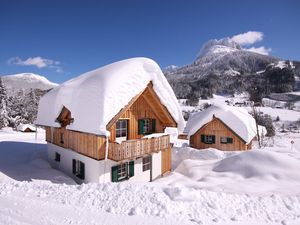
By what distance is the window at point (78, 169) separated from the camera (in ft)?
46.6

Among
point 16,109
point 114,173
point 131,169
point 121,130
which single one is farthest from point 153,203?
point 16,109

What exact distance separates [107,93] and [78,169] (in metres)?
6.13

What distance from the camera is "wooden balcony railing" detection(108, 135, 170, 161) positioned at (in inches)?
489

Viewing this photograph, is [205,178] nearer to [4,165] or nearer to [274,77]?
[4,165]

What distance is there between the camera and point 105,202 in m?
8.16

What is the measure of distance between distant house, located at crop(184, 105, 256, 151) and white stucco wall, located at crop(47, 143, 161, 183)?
984cm

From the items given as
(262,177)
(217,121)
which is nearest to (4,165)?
(262,177)

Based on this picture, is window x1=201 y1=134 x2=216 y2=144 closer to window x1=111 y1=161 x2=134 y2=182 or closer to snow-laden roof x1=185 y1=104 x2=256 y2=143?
snow-laden roof x1=185 y1=104 x2=256 y2=143

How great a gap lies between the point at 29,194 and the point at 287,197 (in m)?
10.5

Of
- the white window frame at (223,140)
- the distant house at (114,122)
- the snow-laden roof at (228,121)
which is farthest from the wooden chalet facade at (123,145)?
the white window frame at (223,140)

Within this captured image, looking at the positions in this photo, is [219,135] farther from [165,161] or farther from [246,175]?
[246,175]

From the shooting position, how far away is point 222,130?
80.8ft

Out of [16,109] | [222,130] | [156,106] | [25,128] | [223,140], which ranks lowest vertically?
[223,140]

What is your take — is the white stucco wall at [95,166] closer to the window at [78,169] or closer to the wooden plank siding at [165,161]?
the window at [78,169]
